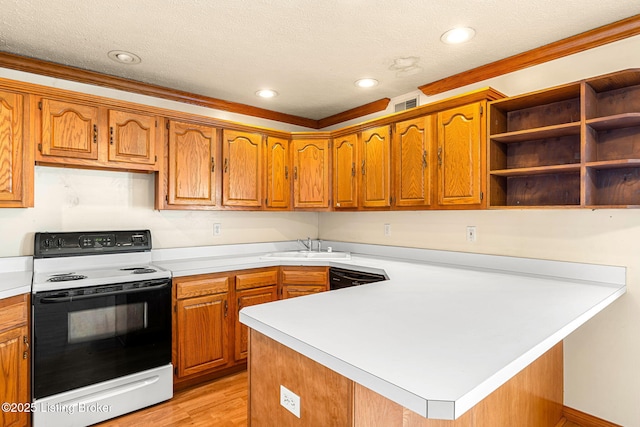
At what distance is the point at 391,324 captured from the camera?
4.31 ft

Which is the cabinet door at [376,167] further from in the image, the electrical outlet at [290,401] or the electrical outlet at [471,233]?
the electrical outlet at [290,401]

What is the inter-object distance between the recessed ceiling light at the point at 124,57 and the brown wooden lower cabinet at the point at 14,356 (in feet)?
5.31

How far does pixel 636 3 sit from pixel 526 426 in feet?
7.34

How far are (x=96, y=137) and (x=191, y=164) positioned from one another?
0.70m

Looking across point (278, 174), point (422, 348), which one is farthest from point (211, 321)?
point (422, 348)

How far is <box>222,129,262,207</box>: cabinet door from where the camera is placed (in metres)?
3.23

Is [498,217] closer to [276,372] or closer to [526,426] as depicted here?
[526,426]

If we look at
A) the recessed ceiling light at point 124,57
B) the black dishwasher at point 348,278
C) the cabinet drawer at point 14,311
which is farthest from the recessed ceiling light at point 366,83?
the cabinet drawer at point 14,311

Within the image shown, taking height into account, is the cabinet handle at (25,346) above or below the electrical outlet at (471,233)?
below

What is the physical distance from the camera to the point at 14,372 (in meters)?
2.00

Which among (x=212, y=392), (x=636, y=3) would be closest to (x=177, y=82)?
(x=212, y=392)

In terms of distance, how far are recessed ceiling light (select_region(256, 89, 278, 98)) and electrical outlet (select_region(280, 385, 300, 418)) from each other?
2.56 metres

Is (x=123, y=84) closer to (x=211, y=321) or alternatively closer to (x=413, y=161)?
(x=211, y=321)

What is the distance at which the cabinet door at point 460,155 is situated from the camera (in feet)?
7.95
